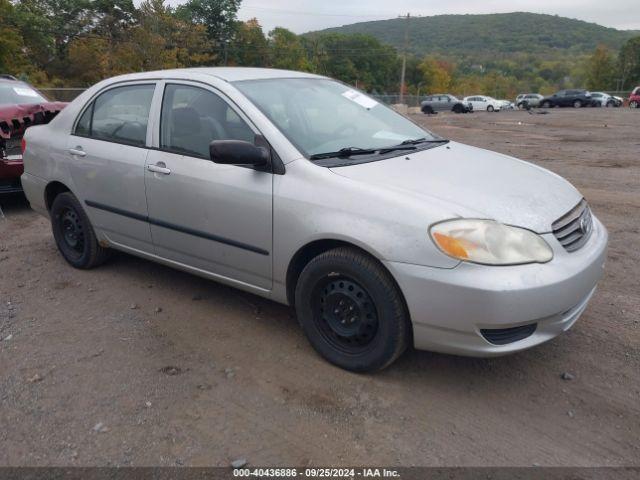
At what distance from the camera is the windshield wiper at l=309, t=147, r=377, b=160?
10.8 feet

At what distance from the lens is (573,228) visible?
3070mm

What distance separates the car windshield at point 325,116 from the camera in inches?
136

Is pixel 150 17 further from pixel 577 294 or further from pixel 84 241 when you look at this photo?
pixel 577 294

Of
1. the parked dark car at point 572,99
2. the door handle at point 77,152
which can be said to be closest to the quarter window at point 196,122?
the door handle at point 77,152

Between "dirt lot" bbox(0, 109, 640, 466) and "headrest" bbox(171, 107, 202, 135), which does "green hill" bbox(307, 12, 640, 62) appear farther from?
"dirt lot" bbox(0, 109, 640, 466)

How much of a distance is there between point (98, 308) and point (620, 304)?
372 cm

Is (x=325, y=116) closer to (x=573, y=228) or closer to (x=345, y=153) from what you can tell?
(x=345, y=153)

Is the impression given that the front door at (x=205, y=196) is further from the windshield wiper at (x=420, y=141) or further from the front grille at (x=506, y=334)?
the front grille at (x=506, y=334)

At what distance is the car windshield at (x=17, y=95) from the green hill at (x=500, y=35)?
443 ft

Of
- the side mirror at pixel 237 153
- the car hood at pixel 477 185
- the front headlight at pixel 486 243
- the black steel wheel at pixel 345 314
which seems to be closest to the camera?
the front headlight at pixel 486 243

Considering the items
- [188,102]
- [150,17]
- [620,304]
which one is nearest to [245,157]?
[188,102]

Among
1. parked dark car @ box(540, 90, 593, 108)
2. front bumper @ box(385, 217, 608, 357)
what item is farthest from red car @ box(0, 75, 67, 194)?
parked dark car @ box(540, 90, 593, 108)

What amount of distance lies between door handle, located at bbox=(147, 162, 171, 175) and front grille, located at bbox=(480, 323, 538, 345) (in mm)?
2270

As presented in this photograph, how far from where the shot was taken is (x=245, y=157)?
3188 millimetres
